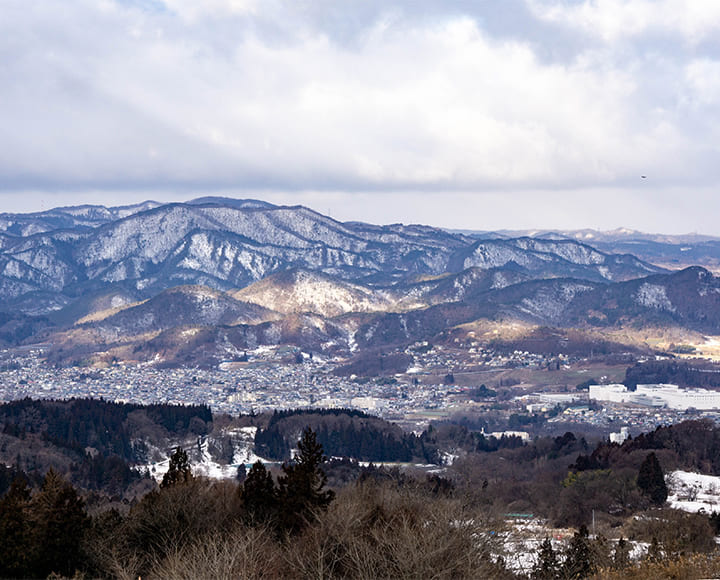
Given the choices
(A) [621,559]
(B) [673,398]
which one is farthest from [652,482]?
(B) [673,398]

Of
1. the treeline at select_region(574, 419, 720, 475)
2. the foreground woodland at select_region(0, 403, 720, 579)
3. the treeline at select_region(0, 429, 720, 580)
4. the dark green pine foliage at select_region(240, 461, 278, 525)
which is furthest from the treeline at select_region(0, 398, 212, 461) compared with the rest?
the treeline at select_region(0, 429, 720, 580)

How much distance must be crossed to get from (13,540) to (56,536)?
2040 mm

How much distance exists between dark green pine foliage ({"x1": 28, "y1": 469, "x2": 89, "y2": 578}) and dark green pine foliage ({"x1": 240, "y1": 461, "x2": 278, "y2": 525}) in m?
7.65

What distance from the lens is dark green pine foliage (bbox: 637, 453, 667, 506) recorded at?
74375 millimetres

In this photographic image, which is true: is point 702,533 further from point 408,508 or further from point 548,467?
point 548,467

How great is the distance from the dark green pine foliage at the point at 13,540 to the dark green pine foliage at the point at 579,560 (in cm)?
2274

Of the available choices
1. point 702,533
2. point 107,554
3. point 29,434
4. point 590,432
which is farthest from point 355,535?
point 590,432

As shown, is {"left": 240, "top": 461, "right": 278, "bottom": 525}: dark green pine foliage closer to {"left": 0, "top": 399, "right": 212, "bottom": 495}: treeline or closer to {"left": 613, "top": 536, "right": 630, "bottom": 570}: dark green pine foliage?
{"left": 613, "top": 536, "right": 630, "bottom": 570}: dark green pine foliage

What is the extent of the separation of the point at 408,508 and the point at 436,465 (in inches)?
3581

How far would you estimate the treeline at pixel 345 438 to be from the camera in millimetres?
133125

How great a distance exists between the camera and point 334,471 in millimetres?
112062

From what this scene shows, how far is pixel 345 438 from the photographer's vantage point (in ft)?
468

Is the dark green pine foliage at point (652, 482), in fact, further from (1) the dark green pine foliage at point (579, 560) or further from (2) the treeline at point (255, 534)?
(2) the treeline at point (255, 534)

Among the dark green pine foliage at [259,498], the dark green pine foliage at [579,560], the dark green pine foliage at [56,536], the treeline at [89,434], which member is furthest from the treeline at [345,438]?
the dark green pine foliage at [579,560]
